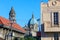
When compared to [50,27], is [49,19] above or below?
above

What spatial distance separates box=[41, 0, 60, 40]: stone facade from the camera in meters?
43.3

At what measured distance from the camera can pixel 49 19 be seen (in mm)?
44344

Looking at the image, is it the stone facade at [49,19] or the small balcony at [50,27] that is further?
the stone facade at [49,19]

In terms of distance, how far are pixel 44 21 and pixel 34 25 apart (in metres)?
67.5

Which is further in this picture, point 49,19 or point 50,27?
point 49,19

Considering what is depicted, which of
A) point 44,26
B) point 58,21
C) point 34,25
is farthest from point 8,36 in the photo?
point 34,25

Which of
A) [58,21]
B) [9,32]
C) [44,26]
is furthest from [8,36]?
[58,21]

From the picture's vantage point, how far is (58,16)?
4419 centimetres

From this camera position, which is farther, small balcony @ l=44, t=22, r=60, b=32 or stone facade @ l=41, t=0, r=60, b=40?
stone facade @ l=41, t=0, r=60, b=40

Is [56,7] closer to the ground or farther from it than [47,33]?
farther from it

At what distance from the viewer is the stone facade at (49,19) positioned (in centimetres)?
4331

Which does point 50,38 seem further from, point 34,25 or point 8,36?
point 34,25

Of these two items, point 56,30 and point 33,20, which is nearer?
point 56,30

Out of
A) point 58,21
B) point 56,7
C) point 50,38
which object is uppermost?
point 56,7
